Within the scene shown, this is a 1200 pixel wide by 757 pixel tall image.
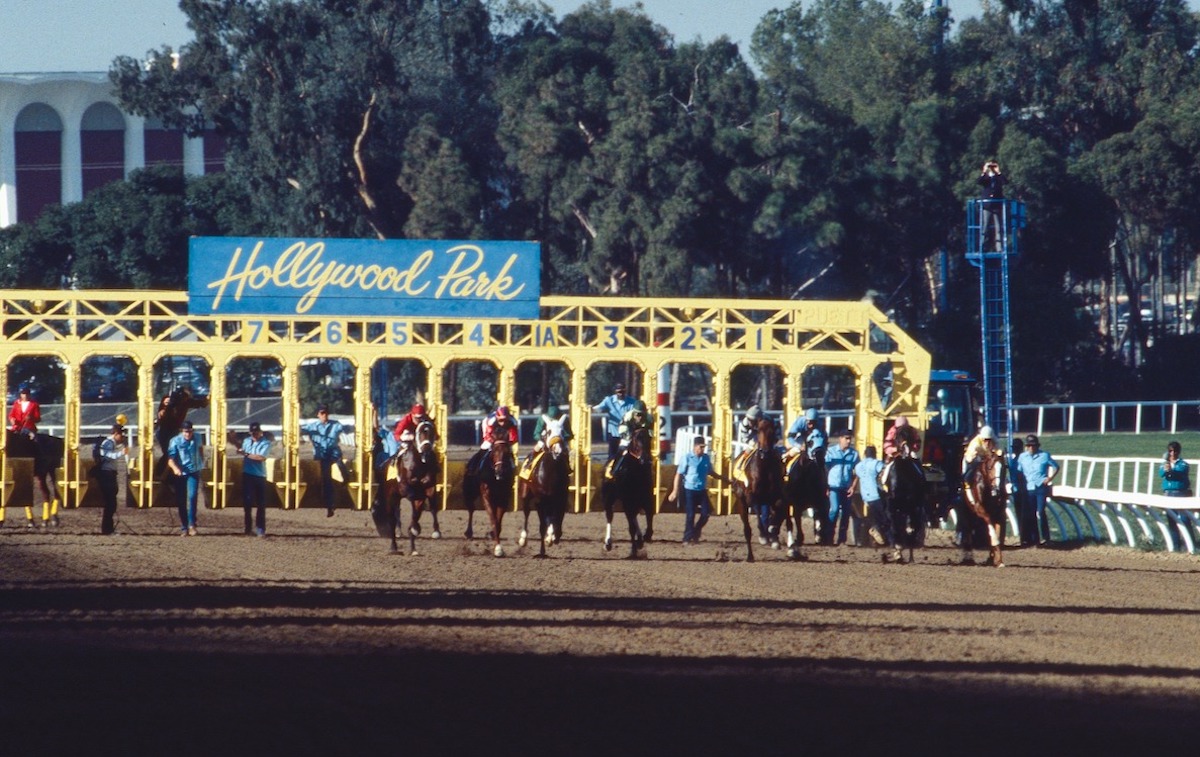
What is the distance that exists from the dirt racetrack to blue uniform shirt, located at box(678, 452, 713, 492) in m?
2.86

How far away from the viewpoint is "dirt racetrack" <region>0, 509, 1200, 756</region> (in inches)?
336

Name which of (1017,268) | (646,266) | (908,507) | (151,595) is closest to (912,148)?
(1017,268)

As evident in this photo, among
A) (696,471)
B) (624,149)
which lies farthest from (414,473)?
(624,149)

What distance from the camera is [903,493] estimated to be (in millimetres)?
18750

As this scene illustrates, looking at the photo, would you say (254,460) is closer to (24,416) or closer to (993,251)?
(24,416)

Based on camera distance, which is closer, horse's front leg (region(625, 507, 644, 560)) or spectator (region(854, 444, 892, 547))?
horse's front leg (region(625, 507, 644, 560))

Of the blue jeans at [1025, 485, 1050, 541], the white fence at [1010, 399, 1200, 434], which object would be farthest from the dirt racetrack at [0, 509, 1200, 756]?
the white fence at [1010, 399, 1200, 434]

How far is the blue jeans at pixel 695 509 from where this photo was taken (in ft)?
70.3

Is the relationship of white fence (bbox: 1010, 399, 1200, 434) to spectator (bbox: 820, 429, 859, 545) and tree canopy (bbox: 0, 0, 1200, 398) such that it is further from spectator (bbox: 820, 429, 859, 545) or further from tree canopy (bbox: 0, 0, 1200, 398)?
spectator (bbox: 820, 429, 859, 545)

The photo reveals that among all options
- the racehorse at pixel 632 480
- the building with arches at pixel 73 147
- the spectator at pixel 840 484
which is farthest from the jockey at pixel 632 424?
the building with arches at pixel 73 147

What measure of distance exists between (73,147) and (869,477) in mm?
61393

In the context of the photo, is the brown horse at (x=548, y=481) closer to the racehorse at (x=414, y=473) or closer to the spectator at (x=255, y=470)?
the racehorse at (x=414, y=473)

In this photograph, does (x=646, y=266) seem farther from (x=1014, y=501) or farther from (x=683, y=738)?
(x=683, y=738)

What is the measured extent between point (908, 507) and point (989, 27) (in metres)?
44.7
